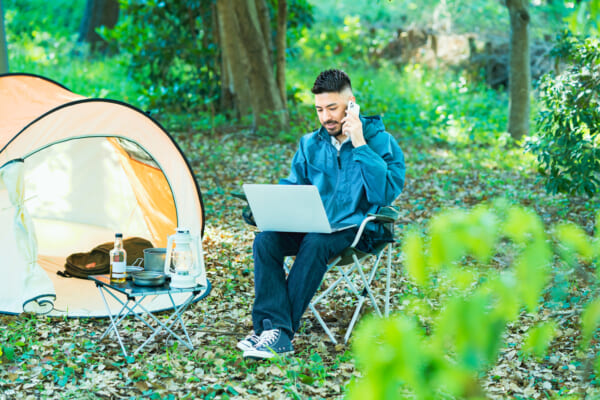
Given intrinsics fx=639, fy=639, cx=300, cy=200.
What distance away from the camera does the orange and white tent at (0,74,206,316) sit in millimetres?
3260

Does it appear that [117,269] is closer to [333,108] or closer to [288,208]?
[288,208]

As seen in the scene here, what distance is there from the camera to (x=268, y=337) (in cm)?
279

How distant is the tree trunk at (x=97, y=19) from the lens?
46.2 ft

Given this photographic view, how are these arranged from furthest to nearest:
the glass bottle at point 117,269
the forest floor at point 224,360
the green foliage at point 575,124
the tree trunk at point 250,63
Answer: the tree trunk at point 250,63, the green foliage at point 575,124, the glass bottle at point 117,269, the forest floor at point 224,360

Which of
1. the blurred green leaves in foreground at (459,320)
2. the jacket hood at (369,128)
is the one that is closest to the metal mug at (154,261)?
the jacket hood at (369,128)

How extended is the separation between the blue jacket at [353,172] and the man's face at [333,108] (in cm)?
10

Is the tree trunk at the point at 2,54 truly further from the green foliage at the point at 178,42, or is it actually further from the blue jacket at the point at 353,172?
the green foliage at the point at 178,42

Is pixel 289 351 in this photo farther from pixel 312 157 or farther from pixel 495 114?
pixel 495 114

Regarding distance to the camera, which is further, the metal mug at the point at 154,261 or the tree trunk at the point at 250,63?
the tree trunk at the point at 250,63

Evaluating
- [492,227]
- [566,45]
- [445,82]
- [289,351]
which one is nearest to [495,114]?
[445,82]

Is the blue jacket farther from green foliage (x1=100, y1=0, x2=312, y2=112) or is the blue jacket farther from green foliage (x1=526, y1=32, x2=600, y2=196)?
→ green foliage (x1=100, y1=0, x2=312, y2=112)

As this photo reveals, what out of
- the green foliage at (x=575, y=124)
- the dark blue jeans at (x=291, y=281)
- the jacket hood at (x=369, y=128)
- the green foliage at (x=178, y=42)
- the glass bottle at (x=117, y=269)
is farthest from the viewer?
the green foliage at (x=178, y=42)

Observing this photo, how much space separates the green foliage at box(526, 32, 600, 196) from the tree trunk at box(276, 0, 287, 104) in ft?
13.7

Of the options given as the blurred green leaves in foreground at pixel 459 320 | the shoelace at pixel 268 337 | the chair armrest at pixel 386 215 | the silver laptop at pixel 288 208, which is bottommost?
the shoelace at pixel 268 337
